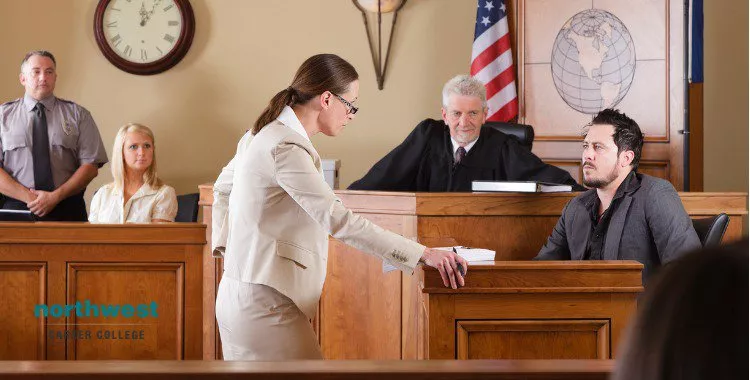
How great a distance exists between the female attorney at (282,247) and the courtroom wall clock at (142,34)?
4084mm

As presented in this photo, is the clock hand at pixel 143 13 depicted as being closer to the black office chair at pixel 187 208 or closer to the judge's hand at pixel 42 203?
the black office chair at pixel 187 208

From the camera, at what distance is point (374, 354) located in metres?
3.88

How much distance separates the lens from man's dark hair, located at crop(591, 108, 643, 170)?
3.53m

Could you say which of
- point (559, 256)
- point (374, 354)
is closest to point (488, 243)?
point (559, 256)

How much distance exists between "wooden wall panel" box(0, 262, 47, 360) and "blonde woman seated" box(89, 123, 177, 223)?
2.91 ft

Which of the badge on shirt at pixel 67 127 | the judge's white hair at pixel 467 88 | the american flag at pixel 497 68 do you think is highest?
the american flag at pixel 497 68

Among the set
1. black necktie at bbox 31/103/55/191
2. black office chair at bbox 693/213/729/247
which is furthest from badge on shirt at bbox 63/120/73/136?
black office chair at bbox 693/213/729/247

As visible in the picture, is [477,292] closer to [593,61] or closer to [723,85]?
→ [593,61]

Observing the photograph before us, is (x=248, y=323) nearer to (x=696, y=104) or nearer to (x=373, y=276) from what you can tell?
(x=373, y=276)

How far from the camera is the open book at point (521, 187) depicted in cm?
383

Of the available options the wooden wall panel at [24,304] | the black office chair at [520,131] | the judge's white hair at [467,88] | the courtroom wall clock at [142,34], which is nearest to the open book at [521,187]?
the judge's white hair at [467,88]

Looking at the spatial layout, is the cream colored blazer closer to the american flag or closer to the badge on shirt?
the badge on shirt

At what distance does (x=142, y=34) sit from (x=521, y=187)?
358 cm

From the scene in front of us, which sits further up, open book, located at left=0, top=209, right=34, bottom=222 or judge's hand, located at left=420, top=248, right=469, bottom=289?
open book, located at left=0, top=209, right=34, bottom=222
